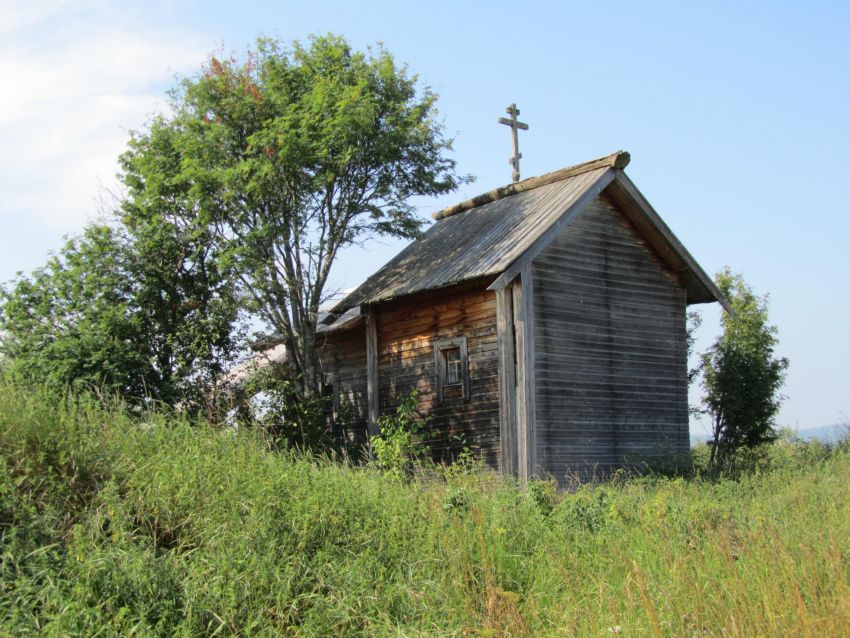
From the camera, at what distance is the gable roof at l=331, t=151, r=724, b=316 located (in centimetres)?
1566

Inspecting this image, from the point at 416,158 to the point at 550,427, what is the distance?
6.45m

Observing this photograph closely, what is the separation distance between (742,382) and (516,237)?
28.7ft

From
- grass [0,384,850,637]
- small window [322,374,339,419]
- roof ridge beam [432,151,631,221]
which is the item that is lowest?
grass [0,384,850,637]

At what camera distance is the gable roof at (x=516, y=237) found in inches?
616

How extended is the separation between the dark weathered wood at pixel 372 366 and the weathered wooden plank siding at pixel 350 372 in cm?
63

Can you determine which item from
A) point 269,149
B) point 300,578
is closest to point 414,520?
point 300,578

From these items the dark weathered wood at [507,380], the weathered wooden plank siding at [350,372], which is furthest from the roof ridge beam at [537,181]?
the weathered wooden plank siding at [350,372]

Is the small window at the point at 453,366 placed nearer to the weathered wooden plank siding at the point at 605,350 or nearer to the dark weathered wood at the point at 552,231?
the weathered wooden plank siding at the point at 605,350

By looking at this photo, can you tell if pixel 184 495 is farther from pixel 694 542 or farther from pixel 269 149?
pixel 269 149

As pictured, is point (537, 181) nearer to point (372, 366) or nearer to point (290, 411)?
point (372, 366)

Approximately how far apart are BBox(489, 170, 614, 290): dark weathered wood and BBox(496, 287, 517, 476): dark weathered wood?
0.57 m

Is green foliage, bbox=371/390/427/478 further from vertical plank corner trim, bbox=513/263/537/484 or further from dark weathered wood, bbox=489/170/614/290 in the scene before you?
dark weathered wood, bbox=489/170/614/290

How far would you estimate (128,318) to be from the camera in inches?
700

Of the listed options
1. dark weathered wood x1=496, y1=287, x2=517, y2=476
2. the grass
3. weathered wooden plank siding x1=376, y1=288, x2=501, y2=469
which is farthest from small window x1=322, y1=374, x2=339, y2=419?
the grass
